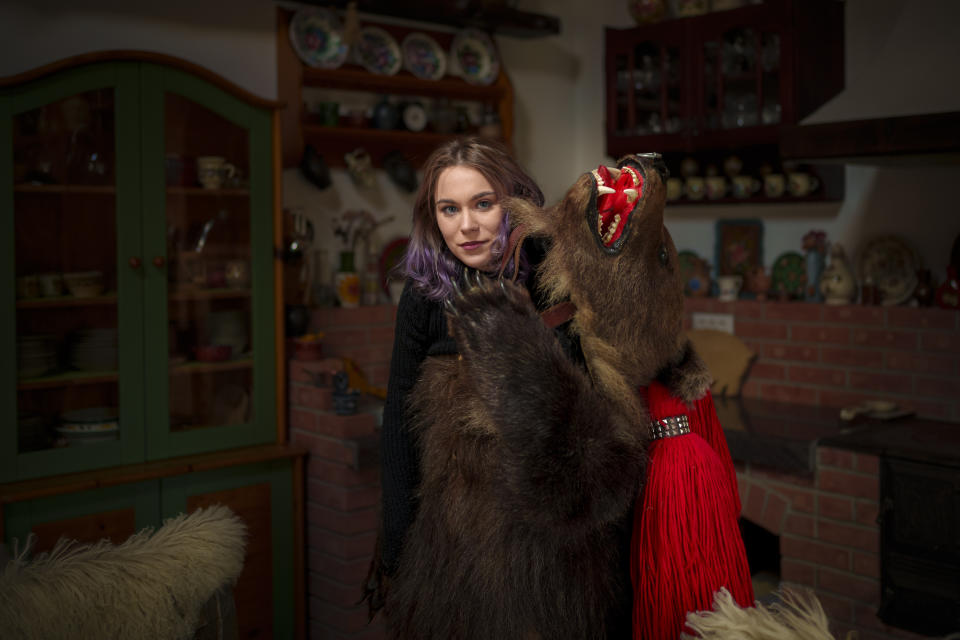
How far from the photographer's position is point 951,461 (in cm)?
229

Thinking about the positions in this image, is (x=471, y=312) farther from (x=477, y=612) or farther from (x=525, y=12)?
(x=525, y=12)

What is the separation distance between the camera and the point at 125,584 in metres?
1.37

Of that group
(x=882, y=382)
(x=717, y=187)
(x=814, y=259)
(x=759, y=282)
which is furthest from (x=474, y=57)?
(x=882, y=382)

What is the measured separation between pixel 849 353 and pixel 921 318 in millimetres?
288

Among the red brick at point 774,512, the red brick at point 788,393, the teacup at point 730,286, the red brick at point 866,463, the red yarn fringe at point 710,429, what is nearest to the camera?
the red yarn fringe at point 710,429

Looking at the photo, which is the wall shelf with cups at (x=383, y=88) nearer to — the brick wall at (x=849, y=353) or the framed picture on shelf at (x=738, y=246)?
the framed picture on shelf at (x=738, y=246)

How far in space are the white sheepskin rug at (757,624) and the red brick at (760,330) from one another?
227 cm

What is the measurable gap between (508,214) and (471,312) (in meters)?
0.21

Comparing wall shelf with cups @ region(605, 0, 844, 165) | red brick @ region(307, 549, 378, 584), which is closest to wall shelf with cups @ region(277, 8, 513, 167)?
wall shelf with cups @ region(605, 0, 844, 165)

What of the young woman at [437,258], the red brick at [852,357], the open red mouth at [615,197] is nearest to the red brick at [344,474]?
the young woman at [437,258]

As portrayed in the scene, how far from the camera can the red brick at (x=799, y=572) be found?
8.64ft

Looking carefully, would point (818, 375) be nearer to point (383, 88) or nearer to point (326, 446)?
point (326, 446)

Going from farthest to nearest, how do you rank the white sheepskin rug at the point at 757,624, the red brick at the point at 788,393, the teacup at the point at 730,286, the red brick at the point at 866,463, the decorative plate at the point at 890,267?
the teacup at the point at 730,286 < the red brick at the point at 788,393 < the decorative plate at the point at 890,267 < the red brick at the point at 866,463 < the white sheepskin rug at the point at 757,624

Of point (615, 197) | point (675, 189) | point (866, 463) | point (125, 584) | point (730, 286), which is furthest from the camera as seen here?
point (675, 189)
